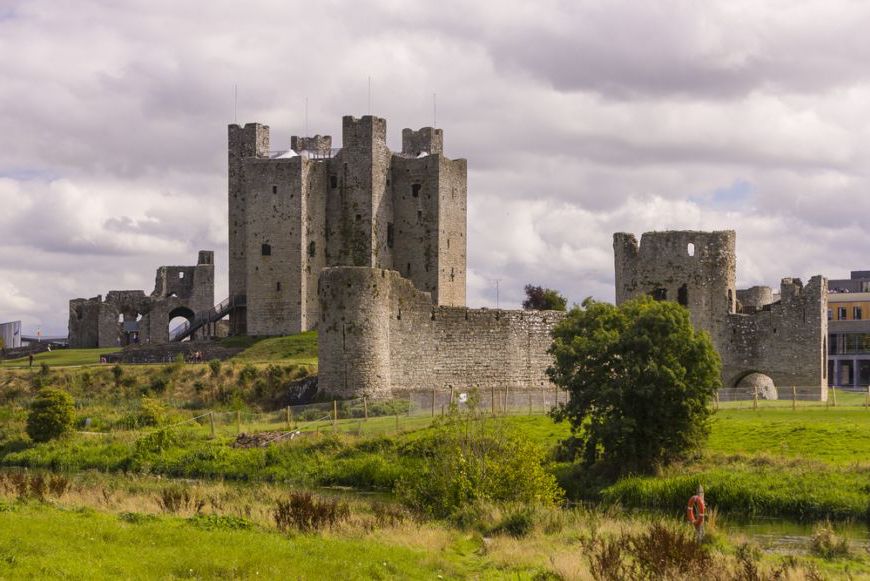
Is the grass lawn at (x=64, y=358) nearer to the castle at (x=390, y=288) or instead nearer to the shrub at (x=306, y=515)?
the castle at (x=390, y=288)

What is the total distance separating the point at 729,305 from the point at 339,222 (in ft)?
84.6

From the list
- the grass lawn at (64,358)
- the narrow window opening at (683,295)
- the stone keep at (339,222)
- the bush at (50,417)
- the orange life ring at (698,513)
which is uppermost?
the stone keep at (339,222)

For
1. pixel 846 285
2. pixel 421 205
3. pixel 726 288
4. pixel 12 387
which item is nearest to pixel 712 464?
pixel 726 288

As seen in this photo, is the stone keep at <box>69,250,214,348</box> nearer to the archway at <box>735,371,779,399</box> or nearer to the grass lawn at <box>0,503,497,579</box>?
the archway at <box>735,371,779,399</box>

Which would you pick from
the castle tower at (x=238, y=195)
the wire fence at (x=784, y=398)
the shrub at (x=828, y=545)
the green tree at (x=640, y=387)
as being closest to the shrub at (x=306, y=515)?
the shrub at (x=828, y=545)

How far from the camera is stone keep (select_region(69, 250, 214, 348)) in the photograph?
272 ft

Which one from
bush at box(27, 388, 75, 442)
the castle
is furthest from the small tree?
bush at box(27, 388, 75, 442)

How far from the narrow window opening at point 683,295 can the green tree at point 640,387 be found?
20264mm

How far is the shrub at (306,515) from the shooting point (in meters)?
26.8

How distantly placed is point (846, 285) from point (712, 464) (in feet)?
327

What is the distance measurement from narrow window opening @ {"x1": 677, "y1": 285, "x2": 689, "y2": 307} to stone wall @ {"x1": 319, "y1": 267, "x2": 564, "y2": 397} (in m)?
7.28

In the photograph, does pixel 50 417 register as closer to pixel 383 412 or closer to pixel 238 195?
pixel 383 412

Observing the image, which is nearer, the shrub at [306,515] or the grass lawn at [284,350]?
the shrub at [306,515]

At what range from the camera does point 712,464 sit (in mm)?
36875
